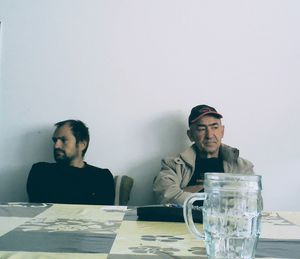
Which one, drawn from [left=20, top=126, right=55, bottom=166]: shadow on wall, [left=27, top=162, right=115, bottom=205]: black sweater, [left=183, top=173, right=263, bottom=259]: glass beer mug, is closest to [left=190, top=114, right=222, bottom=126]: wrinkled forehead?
[left=27, top=162, right=115, bottom=205]: black sweater

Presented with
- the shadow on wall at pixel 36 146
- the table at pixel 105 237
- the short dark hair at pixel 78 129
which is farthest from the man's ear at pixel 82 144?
the table at pixel 105 237

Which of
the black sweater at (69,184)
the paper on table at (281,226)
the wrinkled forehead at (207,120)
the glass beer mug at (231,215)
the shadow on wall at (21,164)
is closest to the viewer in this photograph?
the glass beer mug at (231,215)

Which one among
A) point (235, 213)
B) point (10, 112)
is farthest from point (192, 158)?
point (235, 213)

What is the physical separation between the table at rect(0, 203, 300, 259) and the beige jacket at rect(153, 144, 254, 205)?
1.00 metres

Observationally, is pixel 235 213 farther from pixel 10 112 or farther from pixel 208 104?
pixel 10 112

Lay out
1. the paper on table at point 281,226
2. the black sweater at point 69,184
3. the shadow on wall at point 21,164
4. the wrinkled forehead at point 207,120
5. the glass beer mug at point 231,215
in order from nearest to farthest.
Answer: the glass beer mug at point 231,215 < the paper on table at point 281,226 < the black sweater at point 69,184 < the wrinkled forehead at point 207,120 < the shadow on wall at point 21,164

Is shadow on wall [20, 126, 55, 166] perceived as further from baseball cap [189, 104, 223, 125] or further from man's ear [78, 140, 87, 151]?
baseball cap [189, 104, 223, 125]

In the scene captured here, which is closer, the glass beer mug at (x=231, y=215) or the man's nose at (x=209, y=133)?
the glass beer mug at (x=231, y=215)

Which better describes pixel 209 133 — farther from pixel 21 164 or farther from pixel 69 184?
pixel 21 164

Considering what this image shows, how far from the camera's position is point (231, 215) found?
0.55 metres

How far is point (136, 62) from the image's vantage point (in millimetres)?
2346

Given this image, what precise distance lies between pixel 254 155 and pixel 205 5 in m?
0.92

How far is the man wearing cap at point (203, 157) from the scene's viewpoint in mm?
2127

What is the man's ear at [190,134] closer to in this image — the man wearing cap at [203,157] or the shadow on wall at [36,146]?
the man wearing cap at [203,157]
